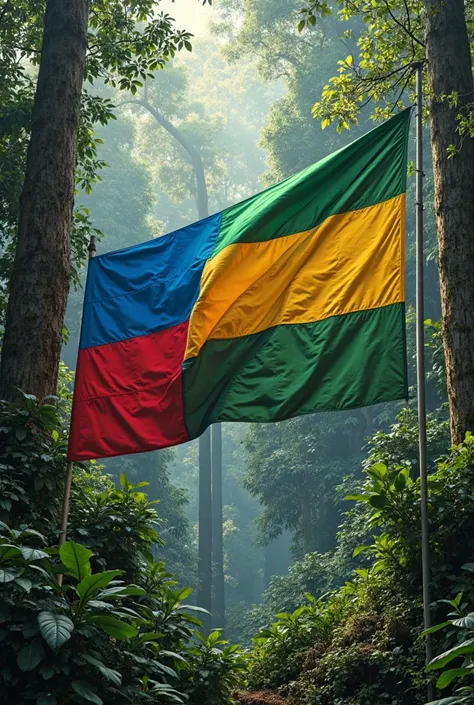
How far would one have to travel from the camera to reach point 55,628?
3.43 meters

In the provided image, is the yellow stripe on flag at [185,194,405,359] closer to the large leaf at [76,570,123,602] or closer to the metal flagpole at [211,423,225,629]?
the large leaf at [76,570,123,602]

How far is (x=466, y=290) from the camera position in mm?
5980

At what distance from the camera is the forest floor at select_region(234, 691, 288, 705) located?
578 cm

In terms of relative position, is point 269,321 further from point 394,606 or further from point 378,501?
point 394,606

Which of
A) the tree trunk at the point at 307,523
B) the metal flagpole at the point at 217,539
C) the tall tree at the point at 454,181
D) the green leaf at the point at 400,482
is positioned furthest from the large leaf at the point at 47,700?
the metal flagpole at the point at 217,539

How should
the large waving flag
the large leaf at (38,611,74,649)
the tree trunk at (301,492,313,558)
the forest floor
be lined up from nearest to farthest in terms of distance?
the large leaf at (38,611,74,649)
the large waving flag
the forest floor
the tree trunk at (301,492,313,558)

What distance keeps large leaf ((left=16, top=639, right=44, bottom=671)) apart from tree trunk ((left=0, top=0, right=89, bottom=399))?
2805 mm

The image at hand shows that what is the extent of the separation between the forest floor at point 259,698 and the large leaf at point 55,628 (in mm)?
2724

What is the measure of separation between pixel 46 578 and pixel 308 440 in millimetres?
18107

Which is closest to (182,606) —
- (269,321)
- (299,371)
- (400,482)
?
(400,482)

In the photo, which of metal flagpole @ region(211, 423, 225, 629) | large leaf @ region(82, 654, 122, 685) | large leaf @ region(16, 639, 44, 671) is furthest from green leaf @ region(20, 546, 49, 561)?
metal flagpole @ region(211, 423, 225, 629)

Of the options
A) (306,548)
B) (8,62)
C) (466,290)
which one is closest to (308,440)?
(306,548)

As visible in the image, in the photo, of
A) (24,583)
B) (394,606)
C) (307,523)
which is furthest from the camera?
(307,523)

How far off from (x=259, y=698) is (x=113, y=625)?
8.74ft
